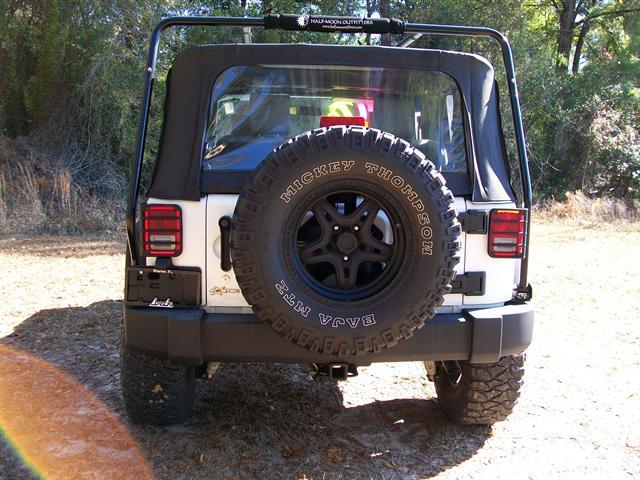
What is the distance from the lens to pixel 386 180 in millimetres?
2492

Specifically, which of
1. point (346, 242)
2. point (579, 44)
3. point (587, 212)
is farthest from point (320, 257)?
point (579, 44)

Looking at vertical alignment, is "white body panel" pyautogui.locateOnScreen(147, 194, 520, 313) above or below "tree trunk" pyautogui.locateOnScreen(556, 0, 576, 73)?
below

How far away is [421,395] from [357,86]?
206 cm

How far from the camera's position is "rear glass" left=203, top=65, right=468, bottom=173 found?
2938mm

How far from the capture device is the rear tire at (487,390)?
3146mm

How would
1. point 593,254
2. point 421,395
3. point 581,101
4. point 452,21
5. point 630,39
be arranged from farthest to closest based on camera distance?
1. point 630,39
2. point 581,101
3. point 452,21
4. point 593,254
5. point 421,395

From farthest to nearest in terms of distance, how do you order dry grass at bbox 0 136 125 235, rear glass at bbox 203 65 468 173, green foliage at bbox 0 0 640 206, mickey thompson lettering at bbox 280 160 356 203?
green foliage at bbox 0 0 640 206 < dry grass at bbox 0 136 125 235 < rear glass at bbox 203 65 468 173 < mickey thompson lettering at bbox 280 160 356 203

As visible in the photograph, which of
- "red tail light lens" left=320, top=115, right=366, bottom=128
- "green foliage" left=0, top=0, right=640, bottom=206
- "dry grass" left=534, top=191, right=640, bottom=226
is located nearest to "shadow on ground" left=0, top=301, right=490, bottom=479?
"red tail light lens" left=320, top=115, right=366, bottom=128

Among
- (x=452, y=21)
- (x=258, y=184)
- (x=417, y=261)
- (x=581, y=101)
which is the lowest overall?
(x=417, y=261)

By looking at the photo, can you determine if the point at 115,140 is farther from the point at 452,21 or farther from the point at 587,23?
Result: the point at 587,23

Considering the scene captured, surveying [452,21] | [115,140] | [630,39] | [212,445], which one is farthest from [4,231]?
[630,39]

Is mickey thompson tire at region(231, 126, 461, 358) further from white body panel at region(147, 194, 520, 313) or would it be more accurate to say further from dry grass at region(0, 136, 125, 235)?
dry grass at region(0, 136, 125, 235)

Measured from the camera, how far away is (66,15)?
1173 centimetres

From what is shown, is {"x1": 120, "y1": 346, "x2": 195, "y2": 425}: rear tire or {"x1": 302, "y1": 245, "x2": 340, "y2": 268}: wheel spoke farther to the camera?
{"x1": 120, "y1": 346, "x2": 195, "y2": 425}: rear tire
